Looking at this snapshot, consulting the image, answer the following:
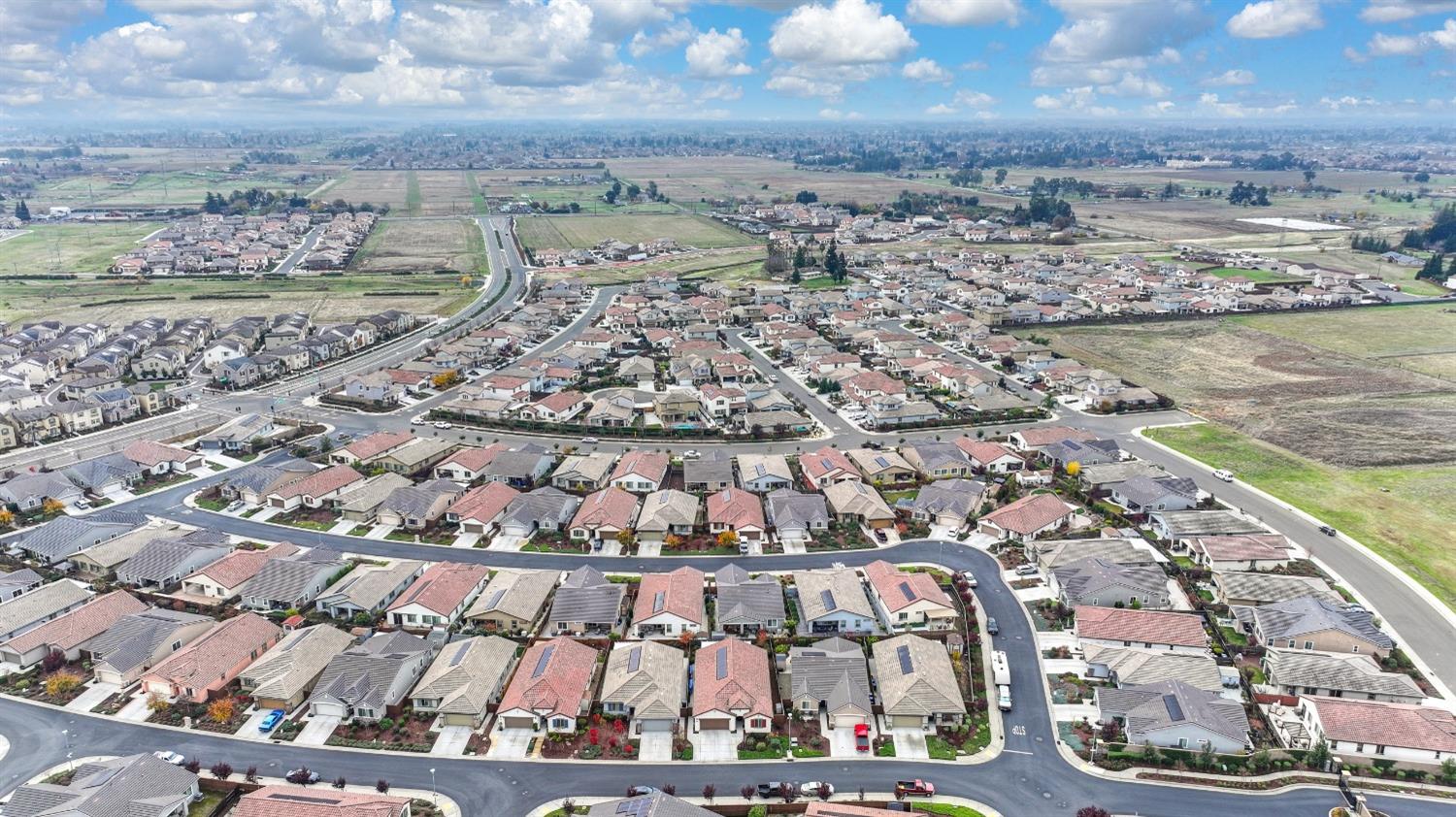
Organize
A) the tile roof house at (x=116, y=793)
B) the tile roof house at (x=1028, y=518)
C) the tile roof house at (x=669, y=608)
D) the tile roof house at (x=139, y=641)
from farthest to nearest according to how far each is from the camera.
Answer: the tile roof house at (x=1028, y=518)
the tile roof house at (x=669, y=608)
the tile roof house at (x=139, y=641)
the tile roof house at (x=116, y=793)

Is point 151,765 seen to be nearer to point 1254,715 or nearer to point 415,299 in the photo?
point 1254,715

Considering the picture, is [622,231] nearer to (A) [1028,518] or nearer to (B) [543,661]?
(A) [1028,518]

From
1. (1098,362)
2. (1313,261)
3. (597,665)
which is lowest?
(597,665)

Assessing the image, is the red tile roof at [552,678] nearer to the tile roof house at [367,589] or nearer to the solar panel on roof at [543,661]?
the solar panel on roof at [543,661]

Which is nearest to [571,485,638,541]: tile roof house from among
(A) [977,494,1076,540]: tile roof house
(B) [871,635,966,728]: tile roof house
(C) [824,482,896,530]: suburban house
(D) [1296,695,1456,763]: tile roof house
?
(C) [824,482,896,530]: suburban house

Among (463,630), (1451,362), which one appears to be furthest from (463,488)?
(1451,362)

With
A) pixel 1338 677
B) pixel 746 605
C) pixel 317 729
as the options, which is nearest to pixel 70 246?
pixel 317 729

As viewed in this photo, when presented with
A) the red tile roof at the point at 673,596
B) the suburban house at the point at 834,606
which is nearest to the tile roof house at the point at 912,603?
the suburban house at the point at 834,606

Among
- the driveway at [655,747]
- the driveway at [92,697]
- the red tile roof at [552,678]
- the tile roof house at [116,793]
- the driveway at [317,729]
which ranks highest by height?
the red tile roof at [552,678]
